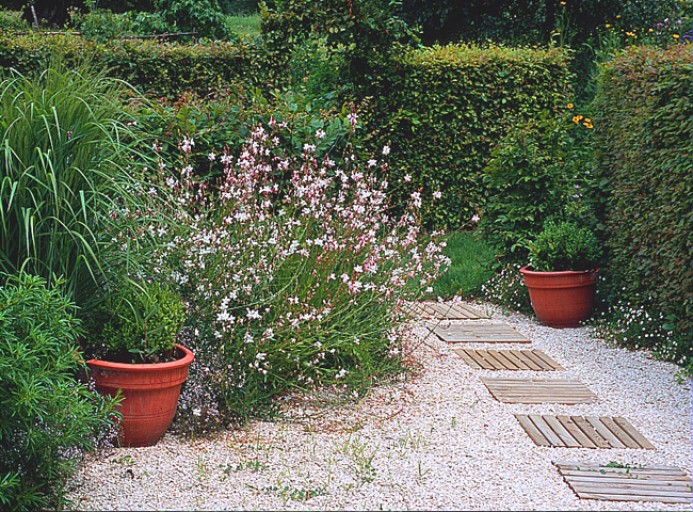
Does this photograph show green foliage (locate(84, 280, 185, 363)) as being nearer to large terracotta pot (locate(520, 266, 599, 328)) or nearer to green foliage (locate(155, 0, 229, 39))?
large terracotta pot (locate(520, 266, 599, 328))

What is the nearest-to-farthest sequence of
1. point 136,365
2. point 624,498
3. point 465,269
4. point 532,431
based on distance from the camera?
point 624,498, point 136,365, point 532,431, point 465,269

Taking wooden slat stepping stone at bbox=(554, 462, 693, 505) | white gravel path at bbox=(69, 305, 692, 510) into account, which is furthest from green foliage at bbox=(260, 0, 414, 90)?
wooden slat stepping stone at bbox=(554, 462, 693, 505)

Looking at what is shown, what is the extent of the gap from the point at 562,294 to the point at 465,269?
151cm

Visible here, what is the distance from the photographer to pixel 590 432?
12.5 ft

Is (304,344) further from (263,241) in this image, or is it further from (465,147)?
(465,147)

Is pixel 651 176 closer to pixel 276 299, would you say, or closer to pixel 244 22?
pixel 276 299

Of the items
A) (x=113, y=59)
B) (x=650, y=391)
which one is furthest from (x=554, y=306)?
(x=113, y=59)

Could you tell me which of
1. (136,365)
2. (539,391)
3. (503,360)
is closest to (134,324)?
(136,365)

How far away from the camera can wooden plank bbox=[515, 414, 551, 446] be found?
12.1ft

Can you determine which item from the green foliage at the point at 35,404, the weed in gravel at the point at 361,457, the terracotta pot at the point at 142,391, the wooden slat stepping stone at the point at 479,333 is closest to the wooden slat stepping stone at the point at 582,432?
the weed in gravel at the point at 361,457

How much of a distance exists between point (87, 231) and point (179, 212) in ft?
2.57

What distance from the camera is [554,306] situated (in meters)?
5.94

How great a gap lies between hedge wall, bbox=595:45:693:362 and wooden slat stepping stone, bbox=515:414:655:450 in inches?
41.5

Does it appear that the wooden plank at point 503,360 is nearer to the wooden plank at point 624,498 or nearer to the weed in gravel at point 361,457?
the weed in gravel at point 361,457
